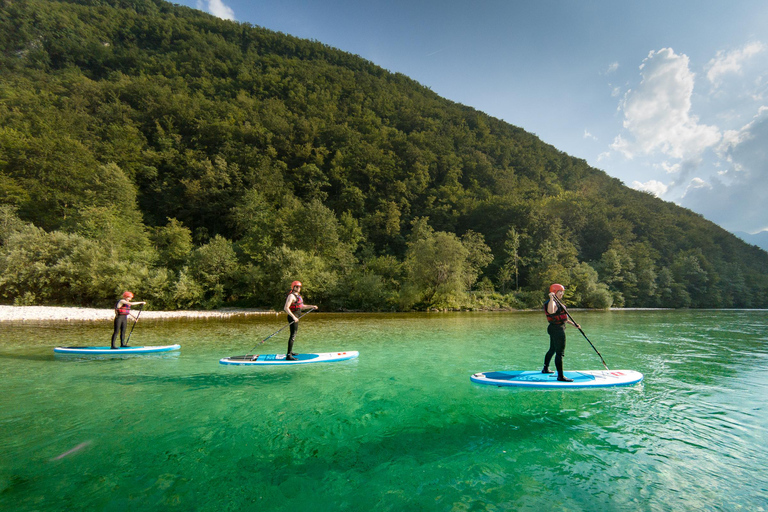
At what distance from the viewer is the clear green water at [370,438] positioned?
4.03m

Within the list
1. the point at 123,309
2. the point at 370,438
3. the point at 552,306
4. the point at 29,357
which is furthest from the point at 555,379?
the point at 29,357

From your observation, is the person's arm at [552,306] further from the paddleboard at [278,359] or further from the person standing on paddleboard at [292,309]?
the person standing on paddleboard at [292,309]

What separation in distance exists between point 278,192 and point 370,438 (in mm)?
69176

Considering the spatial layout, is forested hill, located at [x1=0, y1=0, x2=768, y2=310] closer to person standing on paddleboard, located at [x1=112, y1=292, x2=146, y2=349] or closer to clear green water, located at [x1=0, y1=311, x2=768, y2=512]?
person standing on paddleboard, located at [x1=112, y1=292, x2=146, y2=349]

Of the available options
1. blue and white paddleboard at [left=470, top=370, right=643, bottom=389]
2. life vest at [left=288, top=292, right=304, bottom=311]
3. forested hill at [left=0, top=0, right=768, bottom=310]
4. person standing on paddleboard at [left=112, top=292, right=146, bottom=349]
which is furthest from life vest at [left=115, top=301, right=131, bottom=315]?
forested hill at [left=0, top=0, right=768, bottom=310]

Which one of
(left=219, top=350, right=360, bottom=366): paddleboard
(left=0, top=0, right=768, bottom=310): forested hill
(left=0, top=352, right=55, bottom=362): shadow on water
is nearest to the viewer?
(left=219, top=350, right=360, bottom=366): paddleboard

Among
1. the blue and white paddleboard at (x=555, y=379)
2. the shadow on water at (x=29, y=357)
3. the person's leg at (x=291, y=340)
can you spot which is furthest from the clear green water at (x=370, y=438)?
the person's leg at (x=291, y=340)

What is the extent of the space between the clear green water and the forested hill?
92.8 feet

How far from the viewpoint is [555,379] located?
8.43 meters

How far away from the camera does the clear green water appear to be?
4.03 metres

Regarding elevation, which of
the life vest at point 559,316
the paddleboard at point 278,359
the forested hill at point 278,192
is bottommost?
the paddleboard at point 278,359

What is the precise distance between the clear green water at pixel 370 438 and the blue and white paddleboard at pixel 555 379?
31cm

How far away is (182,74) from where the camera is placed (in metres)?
96.2

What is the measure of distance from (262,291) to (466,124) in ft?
311
